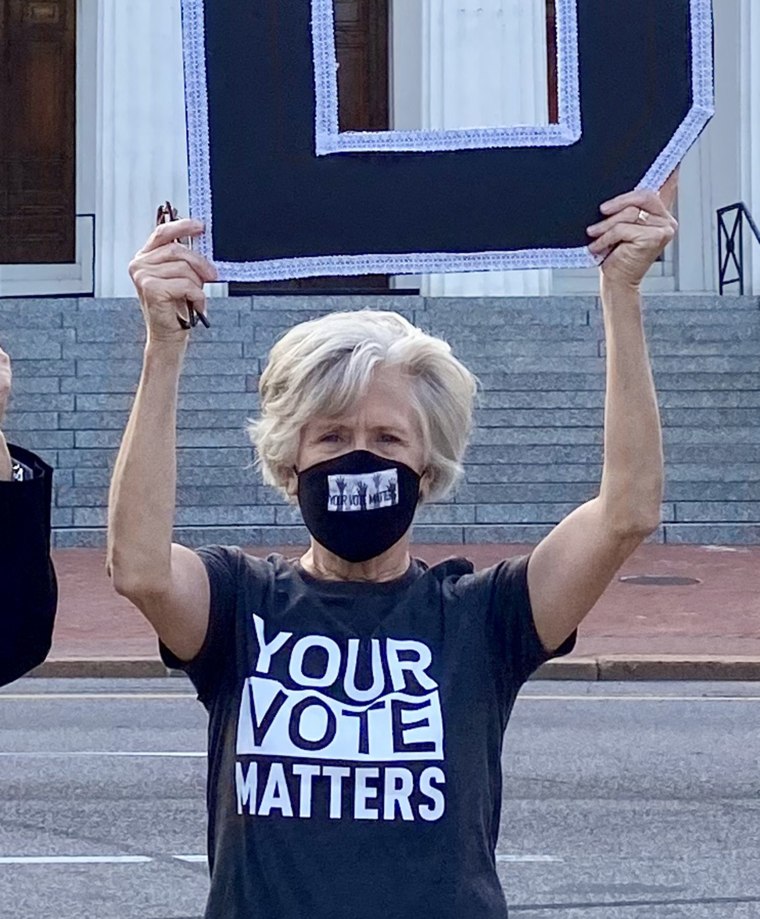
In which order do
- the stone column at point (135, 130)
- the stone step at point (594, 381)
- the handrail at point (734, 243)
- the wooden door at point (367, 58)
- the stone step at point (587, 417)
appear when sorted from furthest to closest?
the wooden door at point (367, 58) → the handrail at point (734, 243) → the stone column at point (135, 130) → the stone step at point (594, 381) → the stone step at point (587, 417)

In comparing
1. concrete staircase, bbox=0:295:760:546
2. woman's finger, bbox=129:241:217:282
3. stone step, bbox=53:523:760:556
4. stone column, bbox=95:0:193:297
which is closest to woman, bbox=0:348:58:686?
woman's finger, bbox=129:241:217:282

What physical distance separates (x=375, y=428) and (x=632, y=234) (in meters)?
0.43

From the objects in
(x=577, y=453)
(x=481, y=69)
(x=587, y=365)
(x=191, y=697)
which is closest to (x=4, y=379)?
(x=191, y=697)

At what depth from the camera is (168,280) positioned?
2.54 meters

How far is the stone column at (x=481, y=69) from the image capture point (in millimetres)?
22859

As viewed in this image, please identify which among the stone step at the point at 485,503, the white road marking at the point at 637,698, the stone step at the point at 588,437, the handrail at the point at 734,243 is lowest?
the white road marking at the point at 637,698

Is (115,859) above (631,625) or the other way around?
above

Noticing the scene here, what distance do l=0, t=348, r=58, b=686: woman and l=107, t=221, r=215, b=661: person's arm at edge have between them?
151 mm

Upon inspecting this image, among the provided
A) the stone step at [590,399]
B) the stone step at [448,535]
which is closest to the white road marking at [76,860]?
the stone step at [448,535]

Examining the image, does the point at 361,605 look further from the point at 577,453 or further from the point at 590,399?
the point at 590,399

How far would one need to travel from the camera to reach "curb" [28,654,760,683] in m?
12.3

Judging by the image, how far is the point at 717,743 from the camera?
9633 millimetres

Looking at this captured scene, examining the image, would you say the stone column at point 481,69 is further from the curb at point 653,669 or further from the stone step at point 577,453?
the curb at point 653,669

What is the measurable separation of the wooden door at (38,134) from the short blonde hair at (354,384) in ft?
82.1
